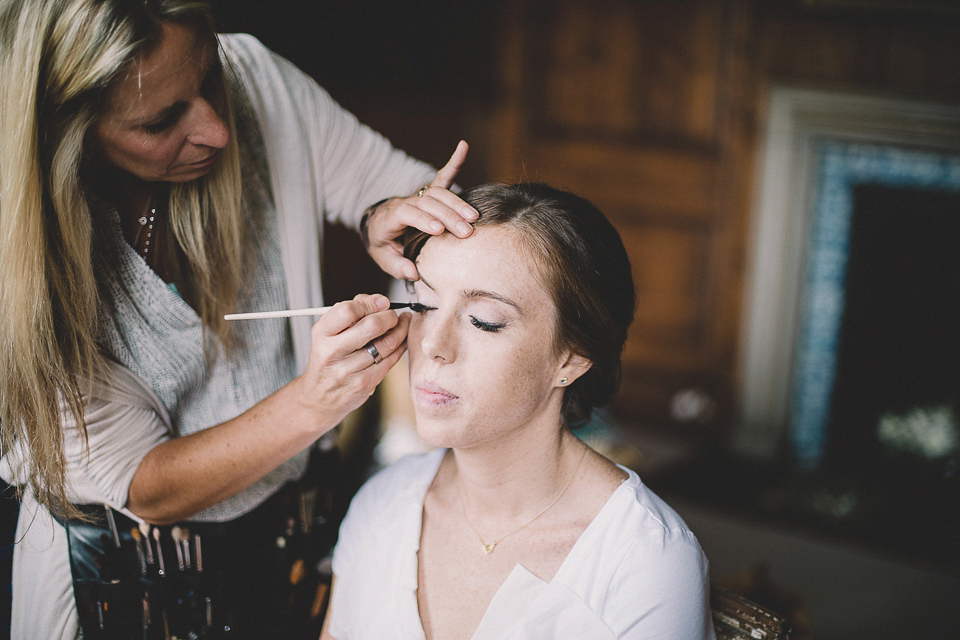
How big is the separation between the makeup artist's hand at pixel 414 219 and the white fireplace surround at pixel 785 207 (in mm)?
2778

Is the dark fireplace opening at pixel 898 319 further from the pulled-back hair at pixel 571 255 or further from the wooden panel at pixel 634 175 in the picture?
the pulled-back hair at pixel 571 255

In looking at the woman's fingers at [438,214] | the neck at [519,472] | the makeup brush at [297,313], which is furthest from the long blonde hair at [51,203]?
the neck at [519,472]

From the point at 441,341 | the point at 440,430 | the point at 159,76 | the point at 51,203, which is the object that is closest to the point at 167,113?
the point at 159,76

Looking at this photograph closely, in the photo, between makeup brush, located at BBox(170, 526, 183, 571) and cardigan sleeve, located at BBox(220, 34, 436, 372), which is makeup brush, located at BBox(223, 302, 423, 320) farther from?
makeup brush, located at BBox(170, 526, 183, 571)

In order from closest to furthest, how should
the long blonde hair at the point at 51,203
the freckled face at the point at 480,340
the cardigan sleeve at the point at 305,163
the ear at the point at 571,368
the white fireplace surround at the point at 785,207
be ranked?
the long blonde hair at the point at 51,203, the freckled face at the point at 480,340, the ear at the point at 571,368, the cardigan sleeve at the point at 305,163, the white fireplace surround at the point at 785,207

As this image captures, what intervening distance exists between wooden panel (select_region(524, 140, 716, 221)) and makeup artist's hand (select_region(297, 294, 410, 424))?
115 inches

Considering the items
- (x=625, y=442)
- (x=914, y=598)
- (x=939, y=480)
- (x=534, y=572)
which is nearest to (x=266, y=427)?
(x=534, y=572)

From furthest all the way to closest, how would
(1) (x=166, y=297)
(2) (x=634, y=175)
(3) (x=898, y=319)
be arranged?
(2) (x=634, y=175) → (3) (x=898, y=319) → (1) (x=166, y=297)

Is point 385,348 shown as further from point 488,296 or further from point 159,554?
point 159,554

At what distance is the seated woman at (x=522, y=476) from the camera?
51.1 inches

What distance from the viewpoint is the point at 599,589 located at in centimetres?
129

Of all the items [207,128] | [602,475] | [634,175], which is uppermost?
[207,128]

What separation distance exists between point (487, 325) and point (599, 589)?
1.58 feet

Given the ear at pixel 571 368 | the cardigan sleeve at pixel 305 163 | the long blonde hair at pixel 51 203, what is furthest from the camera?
the cardigan sleeve at pixel 305 163
